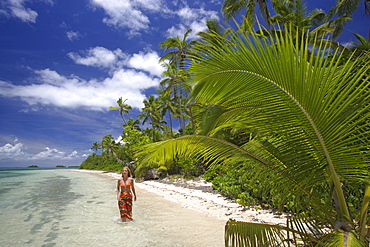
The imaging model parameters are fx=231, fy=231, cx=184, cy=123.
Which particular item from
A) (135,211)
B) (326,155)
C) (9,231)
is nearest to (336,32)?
(135,211)

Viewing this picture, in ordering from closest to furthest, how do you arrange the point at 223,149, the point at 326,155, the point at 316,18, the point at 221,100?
the point at 326,155 < the point at 221,100 < the point at 223,149 < the point at 316,18

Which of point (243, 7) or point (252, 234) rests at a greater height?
point (243, 7)

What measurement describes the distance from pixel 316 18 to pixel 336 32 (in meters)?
3.16

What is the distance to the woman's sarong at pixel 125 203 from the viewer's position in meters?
6.46

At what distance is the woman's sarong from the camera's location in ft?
21.2

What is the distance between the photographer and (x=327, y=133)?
1.91 metres

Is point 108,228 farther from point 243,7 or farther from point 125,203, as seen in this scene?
point 243,7

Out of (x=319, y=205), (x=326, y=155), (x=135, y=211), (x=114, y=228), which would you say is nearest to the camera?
(x=326, y=155)

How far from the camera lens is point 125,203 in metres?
6.58

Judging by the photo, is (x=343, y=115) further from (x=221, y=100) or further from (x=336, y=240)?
(x=221, y=100)

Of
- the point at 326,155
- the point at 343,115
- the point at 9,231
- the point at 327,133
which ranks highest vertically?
the point at 343,115

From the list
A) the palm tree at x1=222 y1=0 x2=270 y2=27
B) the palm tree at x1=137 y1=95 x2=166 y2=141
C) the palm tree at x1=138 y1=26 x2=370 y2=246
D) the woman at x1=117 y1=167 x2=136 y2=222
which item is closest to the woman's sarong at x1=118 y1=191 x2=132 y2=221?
the woman at x1=117 y1=167 x2=136 y2=222

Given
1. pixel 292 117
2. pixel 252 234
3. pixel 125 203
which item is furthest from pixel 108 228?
pixel 292 117

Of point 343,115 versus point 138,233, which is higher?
point 343,115
